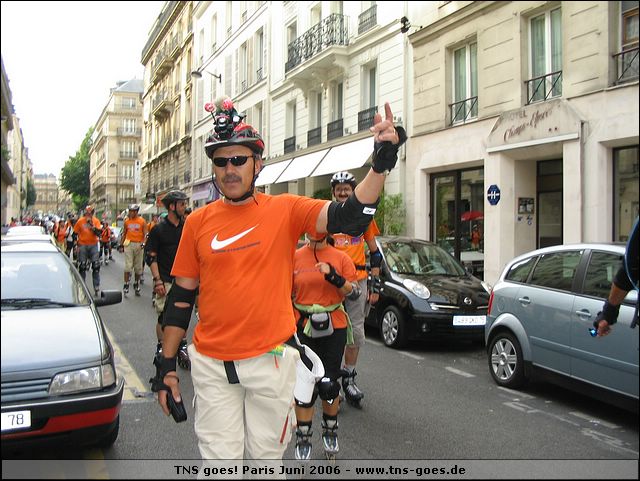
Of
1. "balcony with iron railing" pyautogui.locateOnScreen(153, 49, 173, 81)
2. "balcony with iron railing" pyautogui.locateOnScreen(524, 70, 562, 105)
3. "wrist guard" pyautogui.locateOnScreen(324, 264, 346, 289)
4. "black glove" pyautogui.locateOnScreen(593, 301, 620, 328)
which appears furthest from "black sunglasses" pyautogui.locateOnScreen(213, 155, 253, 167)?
"balcony with iron railing" pyautogui.locateOnScreen(153, 49, 173, 81)

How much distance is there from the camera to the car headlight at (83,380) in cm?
356

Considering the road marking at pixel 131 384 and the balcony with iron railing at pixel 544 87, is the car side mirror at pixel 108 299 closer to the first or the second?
the road marking at pixel 131 384

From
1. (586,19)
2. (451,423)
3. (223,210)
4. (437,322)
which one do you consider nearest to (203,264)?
(223,210)

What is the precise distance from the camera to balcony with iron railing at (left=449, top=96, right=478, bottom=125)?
46.4 ft

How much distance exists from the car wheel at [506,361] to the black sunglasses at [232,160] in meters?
4.25

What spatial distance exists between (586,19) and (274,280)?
34.1 feet

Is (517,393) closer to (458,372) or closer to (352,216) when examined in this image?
(458,372)

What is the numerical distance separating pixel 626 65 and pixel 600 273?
253 inches

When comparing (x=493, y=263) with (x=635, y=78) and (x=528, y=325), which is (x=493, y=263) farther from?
(x=528, y=325)

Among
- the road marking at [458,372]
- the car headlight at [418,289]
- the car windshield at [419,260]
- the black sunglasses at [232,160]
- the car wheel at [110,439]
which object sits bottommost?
the road marking at [458,372]

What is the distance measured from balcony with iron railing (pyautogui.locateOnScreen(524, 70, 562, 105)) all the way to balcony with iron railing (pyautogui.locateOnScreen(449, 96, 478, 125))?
1946mm

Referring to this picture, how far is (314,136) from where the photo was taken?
21641 millimetres

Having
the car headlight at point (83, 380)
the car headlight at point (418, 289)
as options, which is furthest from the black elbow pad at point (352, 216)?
the car headlight at point (418, 289)

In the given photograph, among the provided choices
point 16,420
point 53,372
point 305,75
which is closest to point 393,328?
point 53,372
